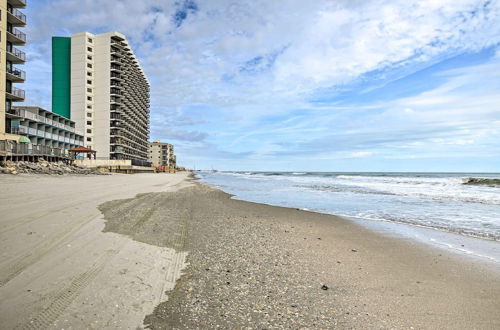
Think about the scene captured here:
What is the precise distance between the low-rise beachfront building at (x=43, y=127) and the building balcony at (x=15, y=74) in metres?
4.82

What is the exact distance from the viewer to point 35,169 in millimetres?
27250

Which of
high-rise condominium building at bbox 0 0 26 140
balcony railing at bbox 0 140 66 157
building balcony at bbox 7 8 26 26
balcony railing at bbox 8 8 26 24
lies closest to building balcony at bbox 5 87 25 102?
high-rise condominium building at bbox 0 0 26 140

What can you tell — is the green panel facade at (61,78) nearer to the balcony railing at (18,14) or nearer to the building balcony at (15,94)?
the balcony railing at (18,14)

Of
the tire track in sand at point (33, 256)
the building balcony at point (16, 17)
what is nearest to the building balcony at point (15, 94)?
the building balcony at point (16, 17)

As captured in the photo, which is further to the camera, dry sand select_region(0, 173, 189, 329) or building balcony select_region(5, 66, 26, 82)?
building balcony select_region(5, 66, 26, 82)

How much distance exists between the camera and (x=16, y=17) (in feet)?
138

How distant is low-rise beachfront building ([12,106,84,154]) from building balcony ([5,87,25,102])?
2.16 metres

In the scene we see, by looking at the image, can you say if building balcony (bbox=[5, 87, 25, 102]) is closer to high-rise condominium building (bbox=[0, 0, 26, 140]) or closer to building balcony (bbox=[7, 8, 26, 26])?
high-rise condominium building (bbox=[0, 0, 26, 140])

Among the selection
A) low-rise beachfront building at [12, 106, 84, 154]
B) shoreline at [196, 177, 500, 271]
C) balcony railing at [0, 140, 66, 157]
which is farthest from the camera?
low-rise beachfront building at [12, 106, 84, 154]

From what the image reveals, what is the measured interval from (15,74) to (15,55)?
296cm

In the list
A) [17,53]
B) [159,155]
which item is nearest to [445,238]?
[17,53]

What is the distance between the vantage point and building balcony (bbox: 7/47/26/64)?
41594mm

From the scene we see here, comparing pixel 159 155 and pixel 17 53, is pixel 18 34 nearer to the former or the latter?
pixel 17 53

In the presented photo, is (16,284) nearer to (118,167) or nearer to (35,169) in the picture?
(35,169)
